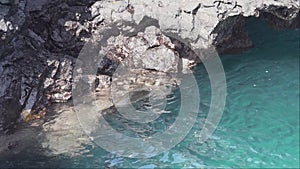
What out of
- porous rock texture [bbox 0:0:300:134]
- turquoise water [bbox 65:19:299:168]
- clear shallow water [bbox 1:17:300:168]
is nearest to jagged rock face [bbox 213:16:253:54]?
porous rock texture [bbox 0:0:300:134]

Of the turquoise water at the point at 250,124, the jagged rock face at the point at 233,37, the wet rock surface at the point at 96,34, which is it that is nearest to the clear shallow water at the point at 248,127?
the turquoise water at the point at 250,124

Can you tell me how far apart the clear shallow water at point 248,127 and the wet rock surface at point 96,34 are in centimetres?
80

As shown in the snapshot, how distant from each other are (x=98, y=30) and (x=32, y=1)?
4.98 ft

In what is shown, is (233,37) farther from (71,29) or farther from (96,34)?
(71,29)

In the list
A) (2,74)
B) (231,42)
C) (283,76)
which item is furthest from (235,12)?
(2,74)

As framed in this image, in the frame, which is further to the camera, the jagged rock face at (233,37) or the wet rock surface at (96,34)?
the jagged rock face at (233,37)

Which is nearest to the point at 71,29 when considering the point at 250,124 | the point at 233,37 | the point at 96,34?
the point at 96,34

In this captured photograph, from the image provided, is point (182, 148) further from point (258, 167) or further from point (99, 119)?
point (99, 119)

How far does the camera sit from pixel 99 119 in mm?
7777

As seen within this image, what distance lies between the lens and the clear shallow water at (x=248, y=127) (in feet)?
20.7

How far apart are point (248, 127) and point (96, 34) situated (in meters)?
4.07

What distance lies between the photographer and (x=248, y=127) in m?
6.95

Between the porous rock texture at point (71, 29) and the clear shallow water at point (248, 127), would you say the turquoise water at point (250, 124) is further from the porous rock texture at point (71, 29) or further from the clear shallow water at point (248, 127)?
the porous rock texture at point (71, 29)

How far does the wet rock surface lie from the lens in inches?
317
